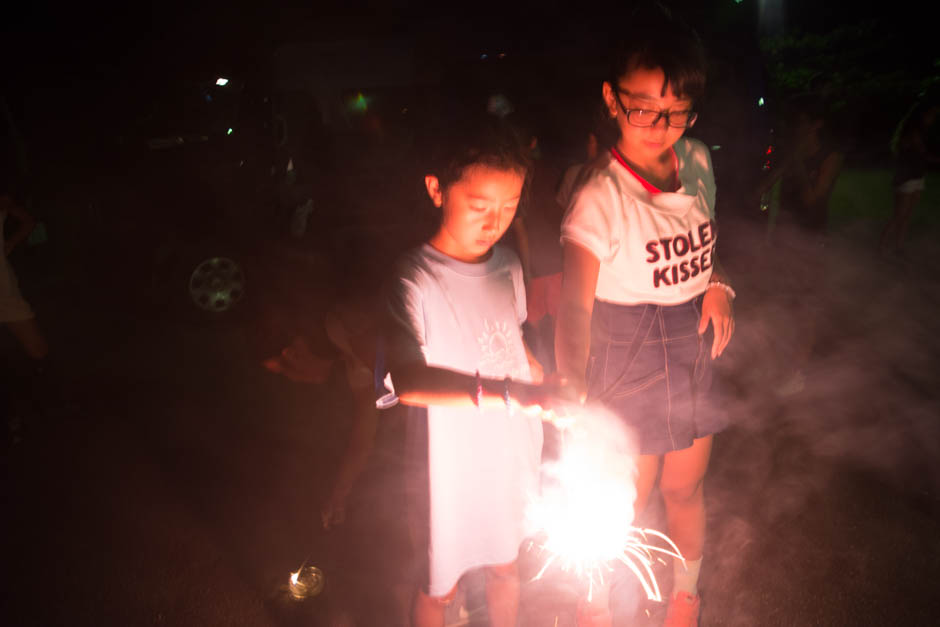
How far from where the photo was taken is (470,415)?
1.98 m

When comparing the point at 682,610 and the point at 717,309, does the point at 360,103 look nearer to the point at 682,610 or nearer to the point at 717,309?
the point at 717,309

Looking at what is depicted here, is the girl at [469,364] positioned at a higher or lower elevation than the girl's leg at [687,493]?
higher

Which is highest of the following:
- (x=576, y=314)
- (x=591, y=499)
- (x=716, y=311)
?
(x=576, y=314)

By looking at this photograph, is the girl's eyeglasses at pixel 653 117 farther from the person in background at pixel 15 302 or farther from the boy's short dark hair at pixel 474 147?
the person in background at pixel 15 302

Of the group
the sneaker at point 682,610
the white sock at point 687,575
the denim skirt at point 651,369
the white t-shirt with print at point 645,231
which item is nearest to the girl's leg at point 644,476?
the denim skirt at point 651,369

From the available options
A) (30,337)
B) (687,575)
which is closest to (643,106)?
(687,575)

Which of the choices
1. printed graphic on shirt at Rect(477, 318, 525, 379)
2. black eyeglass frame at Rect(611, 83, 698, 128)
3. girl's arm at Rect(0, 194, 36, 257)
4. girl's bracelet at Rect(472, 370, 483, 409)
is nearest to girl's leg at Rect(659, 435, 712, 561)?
printed graphic on shirt at Rect(477, 318, 525, 379)

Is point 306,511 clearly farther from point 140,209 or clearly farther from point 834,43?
point 834,43

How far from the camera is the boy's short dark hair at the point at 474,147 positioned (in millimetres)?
1718

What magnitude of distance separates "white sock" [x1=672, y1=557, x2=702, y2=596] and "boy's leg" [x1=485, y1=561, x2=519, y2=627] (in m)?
0.70

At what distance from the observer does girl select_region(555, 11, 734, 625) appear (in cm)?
185

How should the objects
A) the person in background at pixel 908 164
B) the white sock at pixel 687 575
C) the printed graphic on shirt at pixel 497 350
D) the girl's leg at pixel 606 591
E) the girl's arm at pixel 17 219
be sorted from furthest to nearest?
the person in background at pixel 908 164
the girl's arm at pixel 17 219
the white sock at pixel 687 575
the girl's leg at pixel 606 591
the printed graphic on shirt at pixel 497 350

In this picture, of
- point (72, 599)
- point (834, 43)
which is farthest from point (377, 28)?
point (834, 43)

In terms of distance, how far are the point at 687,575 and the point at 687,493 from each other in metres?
0.37
